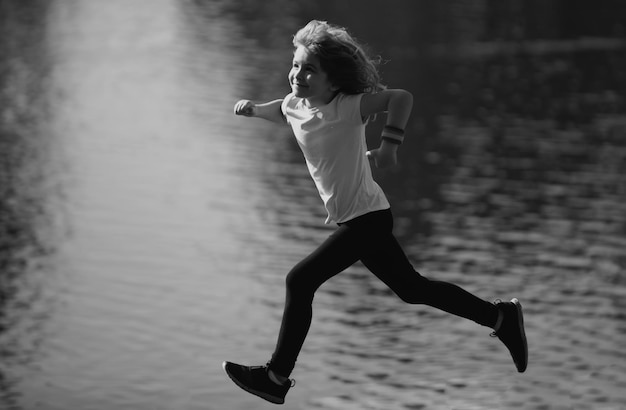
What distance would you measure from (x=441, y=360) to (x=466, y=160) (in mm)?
10661

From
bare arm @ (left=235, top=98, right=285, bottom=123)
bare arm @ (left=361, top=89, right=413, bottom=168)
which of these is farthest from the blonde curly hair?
bare arm @ (left=235, top=98, right=285, bottom=123)

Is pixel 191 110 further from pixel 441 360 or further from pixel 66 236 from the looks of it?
pixel 441 360

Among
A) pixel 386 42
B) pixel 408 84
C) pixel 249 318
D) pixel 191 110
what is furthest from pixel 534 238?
pixel 386 42

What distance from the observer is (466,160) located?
25.0 metres

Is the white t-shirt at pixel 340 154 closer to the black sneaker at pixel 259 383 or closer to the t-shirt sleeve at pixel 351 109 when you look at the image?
the t-shirt sleeve at pixel 351 109

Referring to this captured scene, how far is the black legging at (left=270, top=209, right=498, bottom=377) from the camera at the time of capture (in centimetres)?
732

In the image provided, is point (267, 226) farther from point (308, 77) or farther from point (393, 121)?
point (393, 121)

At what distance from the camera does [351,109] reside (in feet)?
23.4

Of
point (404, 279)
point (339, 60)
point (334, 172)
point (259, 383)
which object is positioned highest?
point (339, 60)

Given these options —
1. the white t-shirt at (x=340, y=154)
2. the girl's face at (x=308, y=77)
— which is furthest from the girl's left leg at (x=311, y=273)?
the girl's face at (x=308, y=77)

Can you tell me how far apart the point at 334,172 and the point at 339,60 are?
1.87 ft

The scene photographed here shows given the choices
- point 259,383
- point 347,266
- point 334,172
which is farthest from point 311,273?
point 259,383

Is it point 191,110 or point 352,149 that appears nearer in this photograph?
point 352,149

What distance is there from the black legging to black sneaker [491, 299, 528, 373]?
16.5 inches
